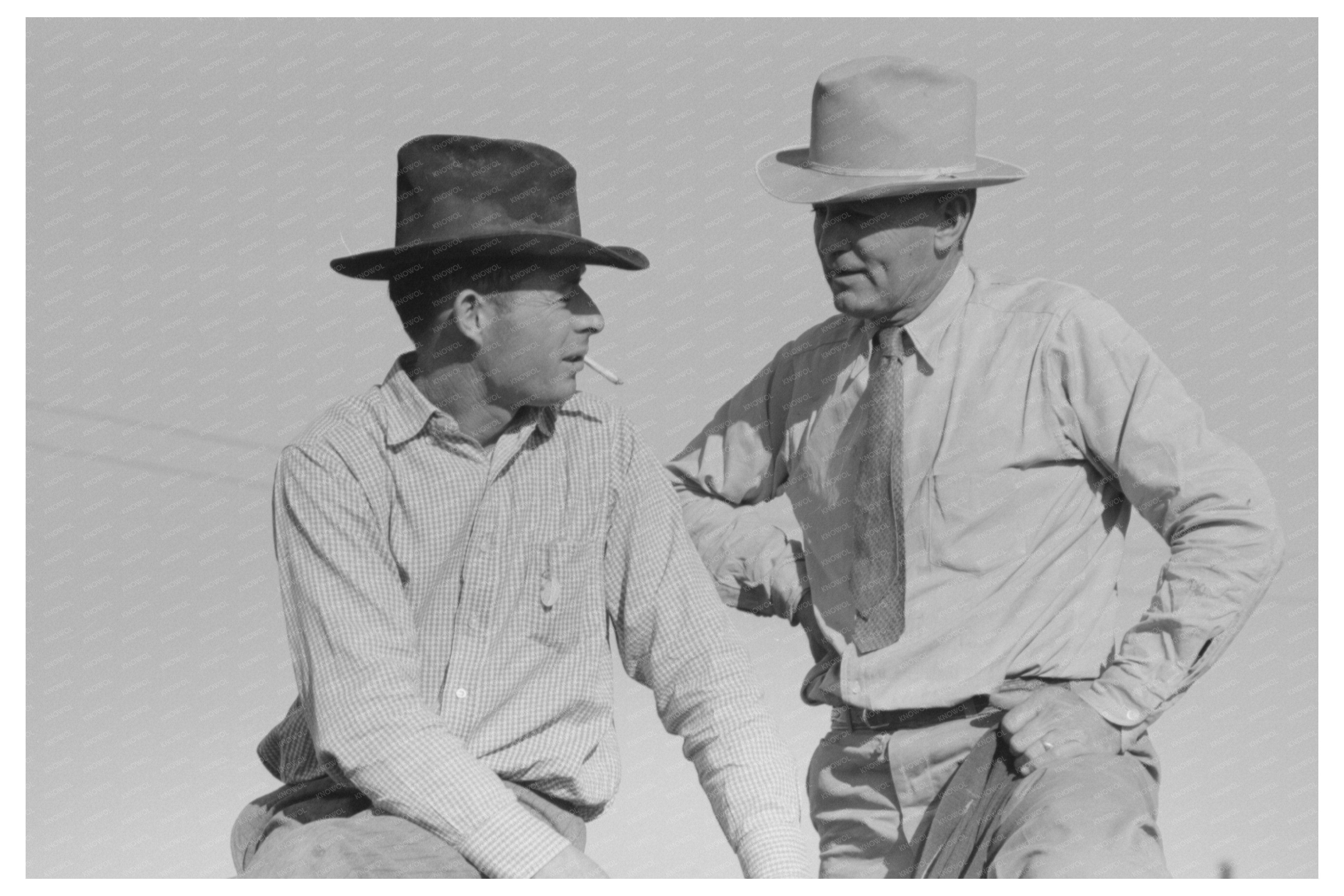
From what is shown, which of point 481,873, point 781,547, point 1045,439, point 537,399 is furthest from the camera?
point 781,547

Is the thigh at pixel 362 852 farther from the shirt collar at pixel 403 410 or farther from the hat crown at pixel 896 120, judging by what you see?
the hat crown at pixel 896 120

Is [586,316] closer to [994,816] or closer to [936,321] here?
[936,321]

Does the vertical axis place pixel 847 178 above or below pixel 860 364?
above

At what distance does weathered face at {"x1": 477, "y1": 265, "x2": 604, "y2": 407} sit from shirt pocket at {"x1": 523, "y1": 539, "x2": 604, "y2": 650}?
10.8 inches

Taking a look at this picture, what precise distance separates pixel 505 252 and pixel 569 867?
3.54ft

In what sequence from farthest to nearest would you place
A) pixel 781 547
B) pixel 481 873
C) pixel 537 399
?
pixel 781 547
pixel 537 399
pixel 481 873

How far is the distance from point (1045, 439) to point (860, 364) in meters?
0.46

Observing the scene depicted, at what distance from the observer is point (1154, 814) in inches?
A: 173

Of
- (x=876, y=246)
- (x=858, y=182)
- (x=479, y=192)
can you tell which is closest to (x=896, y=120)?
(x=858, y=182)

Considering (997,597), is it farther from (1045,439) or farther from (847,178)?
(847,178)

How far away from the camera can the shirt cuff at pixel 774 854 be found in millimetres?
4070

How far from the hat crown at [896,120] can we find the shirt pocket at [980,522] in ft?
2.00

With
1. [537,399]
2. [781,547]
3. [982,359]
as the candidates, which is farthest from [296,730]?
[982,359]

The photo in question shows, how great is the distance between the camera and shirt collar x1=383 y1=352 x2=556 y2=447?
4.20 m
